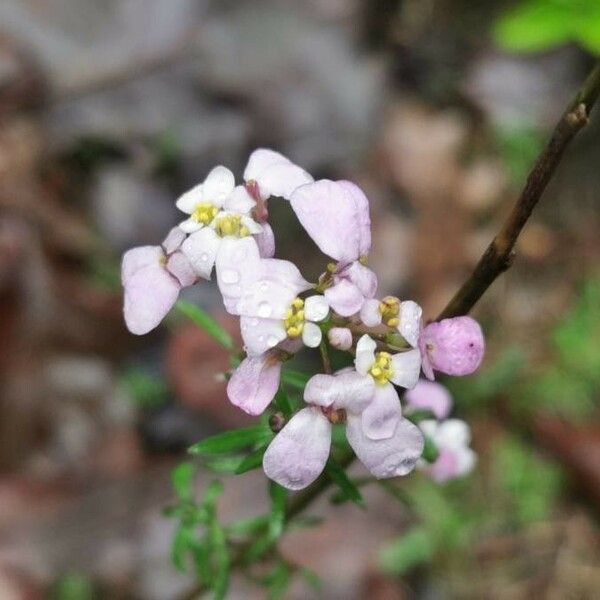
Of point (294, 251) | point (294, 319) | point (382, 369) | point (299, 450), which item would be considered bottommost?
point (299, 450)

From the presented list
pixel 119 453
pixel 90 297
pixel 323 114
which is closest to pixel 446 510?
pixel 119 453

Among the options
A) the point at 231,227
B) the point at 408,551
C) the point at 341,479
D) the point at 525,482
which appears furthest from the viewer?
the point at 525,482

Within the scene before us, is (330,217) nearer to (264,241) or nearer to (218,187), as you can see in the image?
(264,241)

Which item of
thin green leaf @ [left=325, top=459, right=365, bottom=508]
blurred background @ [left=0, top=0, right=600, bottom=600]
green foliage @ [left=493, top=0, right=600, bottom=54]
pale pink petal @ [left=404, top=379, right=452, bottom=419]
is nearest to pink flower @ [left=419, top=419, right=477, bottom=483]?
pale pink petal @ [left=404, top=379, right=452, bottom=419]

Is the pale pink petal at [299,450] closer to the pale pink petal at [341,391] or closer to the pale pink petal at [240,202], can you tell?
the pale pink petal at [341,391]

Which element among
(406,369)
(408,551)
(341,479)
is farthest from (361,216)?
(408,551)

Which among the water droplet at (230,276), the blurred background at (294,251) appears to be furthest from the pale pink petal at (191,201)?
the blurred background at (294,251)

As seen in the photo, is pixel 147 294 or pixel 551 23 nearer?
pixel 147 294

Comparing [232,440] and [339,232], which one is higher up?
[339,232]

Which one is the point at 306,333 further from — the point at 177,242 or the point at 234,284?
the point at 177,242
